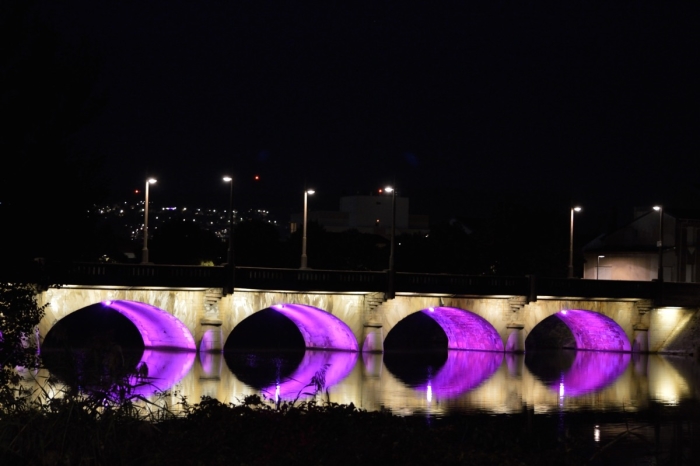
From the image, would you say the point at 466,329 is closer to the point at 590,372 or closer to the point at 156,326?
the point at 590,372

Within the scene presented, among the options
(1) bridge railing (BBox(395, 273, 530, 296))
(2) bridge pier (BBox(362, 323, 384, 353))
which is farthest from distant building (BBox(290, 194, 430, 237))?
(2) bridge pier (BBox(362, 323, 384, 353))

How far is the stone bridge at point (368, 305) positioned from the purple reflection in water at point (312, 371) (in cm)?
140

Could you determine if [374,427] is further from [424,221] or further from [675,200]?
[424,221]

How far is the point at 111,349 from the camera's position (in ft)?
55.7

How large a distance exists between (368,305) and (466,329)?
11.2m

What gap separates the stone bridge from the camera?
4859cm

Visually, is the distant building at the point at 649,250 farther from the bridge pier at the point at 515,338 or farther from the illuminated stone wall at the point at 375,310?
the bridge pier at the point at 515,338

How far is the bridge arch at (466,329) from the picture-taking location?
61003 millimetres

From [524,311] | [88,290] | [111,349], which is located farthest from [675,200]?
[111,349]

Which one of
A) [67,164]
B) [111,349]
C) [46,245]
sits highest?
[67,164]

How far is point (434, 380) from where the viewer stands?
147 ft

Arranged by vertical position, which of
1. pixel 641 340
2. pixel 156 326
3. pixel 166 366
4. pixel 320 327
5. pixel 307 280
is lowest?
pixel 166 366

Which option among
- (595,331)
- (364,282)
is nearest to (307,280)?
(364,282)

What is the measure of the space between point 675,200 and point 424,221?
61843mm
